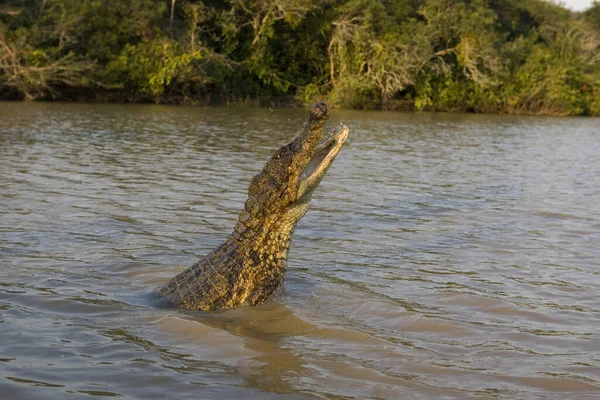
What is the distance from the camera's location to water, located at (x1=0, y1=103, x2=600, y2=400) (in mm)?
4336

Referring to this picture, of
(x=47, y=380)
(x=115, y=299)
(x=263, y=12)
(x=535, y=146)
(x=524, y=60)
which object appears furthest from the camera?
(x=524, y=60)

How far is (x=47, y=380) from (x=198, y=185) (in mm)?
7108

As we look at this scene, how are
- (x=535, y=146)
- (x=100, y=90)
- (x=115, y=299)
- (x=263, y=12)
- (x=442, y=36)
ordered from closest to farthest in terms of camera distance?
(x=115, y=299) → (x=535, y=146) → (x=100, y=90) → (x=263, y=12) → (x=442, y=36)

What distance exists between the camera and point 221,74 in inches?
1177

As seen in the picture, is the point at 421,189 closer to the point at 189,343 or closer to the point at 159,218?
the point at 159,218

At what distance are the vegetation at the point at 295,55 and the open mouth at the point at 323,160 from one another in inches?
840

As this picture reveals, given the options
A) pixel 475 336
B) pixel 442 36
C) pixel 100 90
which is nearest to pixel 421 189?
pixel 475 336

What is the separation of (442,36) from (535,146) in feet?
50.8

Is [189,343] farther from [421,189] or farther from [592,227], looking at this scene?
[421,189]

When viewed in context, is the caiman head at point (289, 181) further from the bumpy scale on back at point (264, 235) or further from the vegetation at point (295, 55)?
the vegetation at point (295, 55)

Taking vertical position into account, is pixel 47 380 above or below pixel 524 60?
below

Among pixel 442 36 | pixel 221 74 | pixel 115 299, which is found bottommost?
pixel 115 299

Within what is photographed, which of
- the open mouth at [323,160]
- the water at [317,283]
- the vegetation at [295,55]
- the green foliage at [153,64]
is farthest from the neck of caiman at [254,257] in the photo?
the green foliage at [153,64]

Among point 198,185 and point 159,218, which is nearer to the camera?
point 159,218
